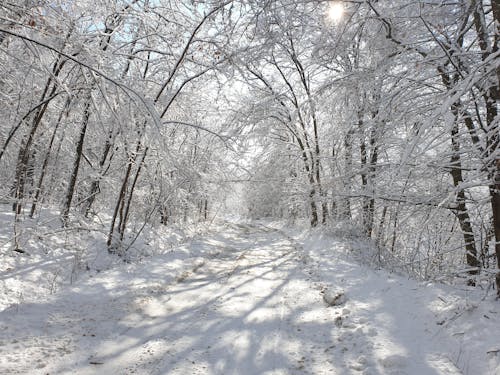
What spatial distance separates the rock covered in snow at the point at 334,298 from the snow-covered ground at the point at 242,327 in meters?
0.08

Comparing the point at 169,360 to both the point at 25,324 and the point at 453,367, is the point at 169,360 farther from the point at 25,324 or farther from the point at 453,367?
the point at 453,367

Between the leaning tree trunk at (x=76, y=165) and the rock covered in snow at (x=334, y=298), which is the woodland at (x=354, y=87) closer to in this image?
the leaning tree trunk at (x=76, y=165)

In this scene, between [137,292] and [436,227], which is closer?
[137,292]

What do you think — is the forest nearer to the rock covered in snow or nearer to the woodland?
the woodland

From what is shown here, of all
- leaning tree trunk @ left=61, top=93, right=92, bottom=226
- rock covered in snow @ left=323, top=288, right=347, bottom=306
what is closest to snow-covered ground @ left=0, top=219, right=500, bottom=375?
rock covered in snow @ left=323, top=288, right=347, bottom=306

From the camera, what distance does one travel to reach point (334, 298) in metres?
5.90

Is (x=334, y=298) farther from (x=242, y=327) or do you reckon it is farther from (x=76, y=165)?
(x=76, y=165)

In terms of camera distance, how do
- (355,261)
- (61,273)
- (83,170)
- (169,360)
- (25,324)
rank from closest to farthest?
(169,360) → (25,324) → (61,273) → (355,261) → (83,170)

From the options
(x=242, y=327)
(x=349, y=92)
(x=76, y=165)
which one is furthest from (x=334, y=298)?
(x=76, y=165)

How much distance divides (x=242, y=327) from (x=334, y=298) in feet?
6.62

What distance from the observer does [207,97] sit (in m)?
14.4

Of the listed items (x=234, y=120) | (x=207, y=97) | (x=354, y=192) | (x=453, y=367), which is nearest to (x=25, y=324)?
(x=453, y=367)

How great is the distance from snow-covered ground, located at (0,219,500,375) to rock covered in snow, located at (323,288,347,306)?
8 cm

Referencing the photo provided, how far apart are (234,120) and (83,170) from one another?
25.3 feet
